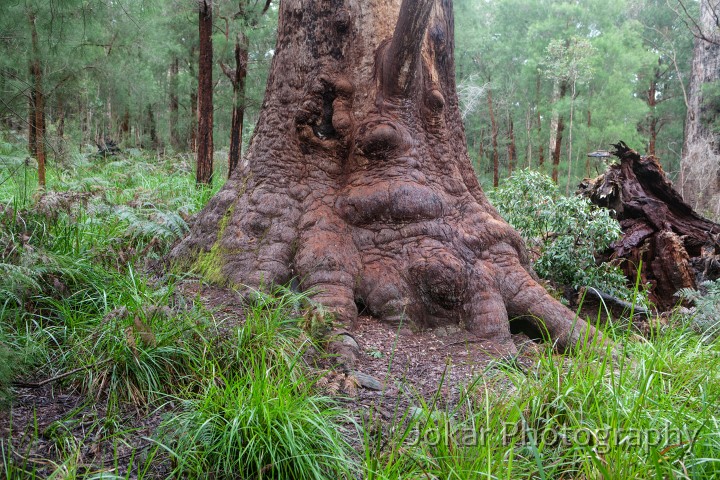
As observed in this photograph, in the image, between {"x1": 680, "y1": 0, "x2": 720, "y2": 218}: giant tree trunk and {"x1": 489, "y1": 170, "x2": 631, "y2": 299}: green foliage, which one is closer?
{"x1": 489, "y1": 170, "x2": 631, "y2": 299}: green foliage

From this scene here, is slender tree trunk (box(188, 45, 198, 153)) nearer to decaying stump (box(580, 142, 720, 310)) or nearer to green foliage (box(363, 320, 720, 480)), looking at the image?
decaying stump (box(580, 142, 720, 310))

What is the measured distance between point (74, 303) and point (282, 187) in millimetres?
1918

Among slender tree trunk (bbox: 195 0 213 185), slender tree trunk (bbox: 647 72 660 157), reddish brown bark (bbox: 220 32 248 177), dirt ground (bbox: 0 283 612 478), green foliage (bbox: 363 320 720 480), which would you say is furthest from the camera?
slender tree trunk (bbox: 647 72 660 157)

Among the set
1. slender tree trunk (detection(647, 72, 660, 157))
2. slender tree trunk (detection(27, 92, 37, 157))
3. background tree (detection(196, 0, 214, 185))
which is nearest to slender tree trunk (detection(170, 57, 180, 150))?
background tree (detection(196, 0, 214, 185))

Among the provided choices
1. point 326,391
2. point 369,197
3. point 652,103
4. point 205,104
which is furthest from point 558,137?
point 326,391

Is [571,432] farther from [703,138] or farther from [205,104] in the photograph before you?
[703,138]

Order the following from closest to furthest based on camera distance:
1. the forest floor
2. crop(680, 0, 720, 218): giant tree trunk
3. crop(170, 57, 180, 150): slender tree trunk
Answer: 1. the forest floor
2. crop(680, 0, 720, 218): giant tree trunk
3. crop(170, 57, 180, 150): slender tree trunk

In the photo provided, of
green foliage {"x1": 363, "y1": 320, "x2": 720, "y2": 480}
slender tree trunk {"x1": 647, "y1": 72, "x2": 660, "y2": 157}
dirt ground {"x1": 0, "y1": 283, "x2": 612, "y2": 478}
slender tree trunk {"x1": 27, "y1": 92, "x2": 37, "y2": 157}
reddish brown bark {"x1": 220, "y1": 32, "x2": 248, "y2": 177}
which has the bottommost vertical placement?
dirt ground {"x1": 0, "y1": 283, "x2": 612, "y2": 478}

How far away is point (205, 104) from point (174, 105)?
14206 mm

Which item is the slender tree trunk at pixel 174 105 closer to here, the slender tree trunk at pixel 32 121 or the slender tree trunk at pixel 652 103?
the slender tree trunk at pixel 32 121

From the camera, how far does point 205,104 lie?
1034 centimetres

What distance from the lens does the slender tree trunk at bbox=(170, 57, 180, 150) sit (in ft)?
72.1

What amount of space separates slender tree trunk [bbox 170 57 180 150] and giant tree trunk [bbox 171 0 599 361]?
1778 cm

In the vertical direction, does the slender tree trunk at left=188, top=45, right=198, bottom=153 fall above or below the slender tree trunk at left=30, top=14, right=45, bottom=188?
above
